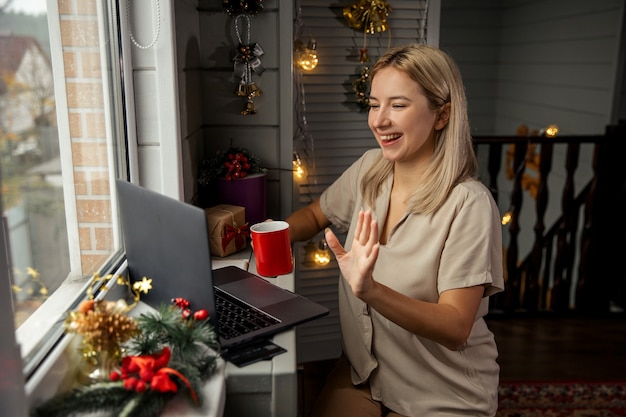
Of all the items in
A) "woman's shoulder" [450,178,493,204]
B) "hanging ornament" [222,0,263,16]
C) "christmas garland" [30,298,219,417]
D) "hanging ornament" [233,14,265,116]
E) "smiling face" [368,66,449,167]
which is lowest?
"christmas garland" [30,298,219,417]

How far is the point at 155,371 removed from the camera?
41.1 inches

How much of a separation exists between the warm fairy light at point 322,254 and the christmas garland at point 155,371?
142 cm

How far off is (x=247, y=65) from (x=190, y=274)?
1100 millimetres

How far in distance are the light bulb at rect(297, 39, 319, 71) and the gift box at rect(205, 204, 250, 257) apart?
2.81ft

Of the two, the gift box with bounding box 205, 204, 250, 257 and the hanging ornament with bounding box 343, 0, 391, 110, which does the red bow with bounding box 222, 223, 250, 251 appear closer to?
the gift box with bounding box 205, 204, 250, 257

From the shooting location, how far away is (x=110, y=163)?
163 cm

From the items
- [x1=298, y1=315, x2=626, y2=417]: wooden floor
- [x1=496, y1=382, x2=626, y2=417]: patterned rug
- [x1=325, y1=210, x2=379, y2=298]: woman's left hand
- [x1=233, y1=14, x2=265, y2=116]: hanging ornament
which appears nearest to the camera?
[x1=325, y1=210, x2=379, y2=298]: woman's left hand

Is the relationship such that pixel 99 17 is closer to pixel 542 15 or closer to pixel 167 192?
pixel 167 192

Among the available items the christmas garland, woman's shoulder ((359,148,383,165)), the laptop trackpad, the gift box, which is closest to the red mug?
the laptop trackpad

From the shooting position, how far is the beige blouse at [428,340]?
1.50 m

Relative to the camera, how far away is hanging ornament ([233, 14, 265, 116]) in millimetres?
2078

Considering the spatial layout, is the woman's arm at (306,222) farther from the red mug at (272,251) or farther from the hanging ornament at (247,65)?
the hanging ornament at (247,65)

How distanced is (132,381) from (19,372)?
18 centimetres

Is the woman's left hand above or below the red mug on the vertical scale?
above
